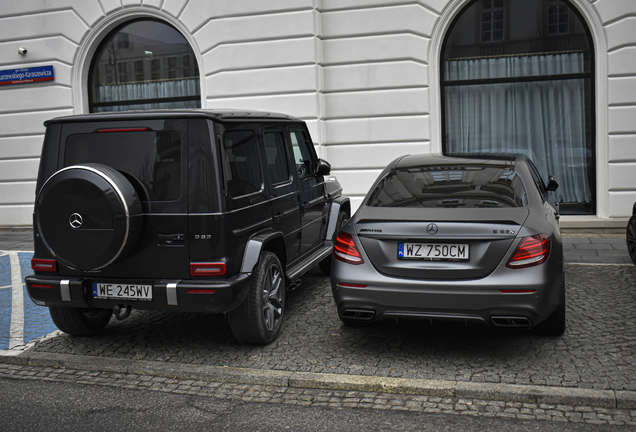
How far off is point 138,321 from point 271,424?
2652mm

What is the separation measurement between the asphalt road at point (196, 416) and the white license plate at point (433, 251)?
3.64 feet

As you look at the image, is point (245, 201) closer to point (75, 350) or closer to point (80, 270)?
point (80, 270)

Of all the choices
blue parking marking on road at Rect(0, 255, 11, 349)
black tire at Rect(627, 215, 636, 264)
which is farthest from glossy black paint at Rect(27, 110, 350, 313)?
black tire at Rect(627, 215, 636, 264)

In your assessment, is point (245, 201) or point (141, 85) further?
point (141, 85)

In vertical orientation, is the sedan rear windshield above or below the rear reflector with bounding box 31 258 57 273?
above

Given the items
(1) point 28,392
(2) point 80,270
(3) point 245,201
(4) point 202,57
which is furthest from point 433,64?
(1) point 28,392

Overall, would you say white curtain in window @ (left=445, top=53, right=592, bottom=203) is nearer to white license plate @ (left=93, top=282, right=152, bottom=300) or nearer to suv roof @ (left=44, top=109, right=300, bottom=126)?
suv roof @ (left=44, top=109, right=300, bottom=126)

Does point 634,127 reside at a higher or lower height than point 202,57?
lower

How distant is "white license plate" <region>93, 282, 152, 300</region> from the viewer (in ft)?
14.7

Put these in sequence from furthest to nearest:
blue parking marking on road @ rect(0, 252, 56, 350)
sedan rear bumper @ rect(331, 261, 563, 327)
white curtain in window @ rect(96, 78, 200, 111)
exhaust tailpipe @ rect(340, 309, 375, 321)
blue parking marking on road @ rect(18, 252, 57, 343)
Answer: white curtain in window @ rect(96, 78, 200, 111)
blue parking marking on road @ rect(18, 252, 57, 343)
blue parking marking on road @ rect(0, 252, 56, 350)
exhaust tailpipe @ rect(340, 309, 375, 321)
sedan rear bumper @ rect(331, 261, 563, 327)

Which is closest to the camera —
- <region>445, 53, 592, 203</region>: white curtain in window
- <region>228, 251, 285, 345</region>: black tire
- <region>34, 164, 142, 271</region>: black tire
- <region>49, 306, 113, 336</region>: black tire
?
<region>34, 164, 142, 271</region>: black tire

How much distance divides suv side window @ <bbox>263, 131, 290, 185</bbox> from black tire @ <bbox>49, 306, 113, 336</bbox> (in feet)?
6.36

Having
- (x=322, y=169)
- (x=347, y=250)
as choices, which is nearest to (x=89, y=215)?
(x=347, y=250)

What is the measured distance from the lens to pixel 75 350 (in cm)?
501
